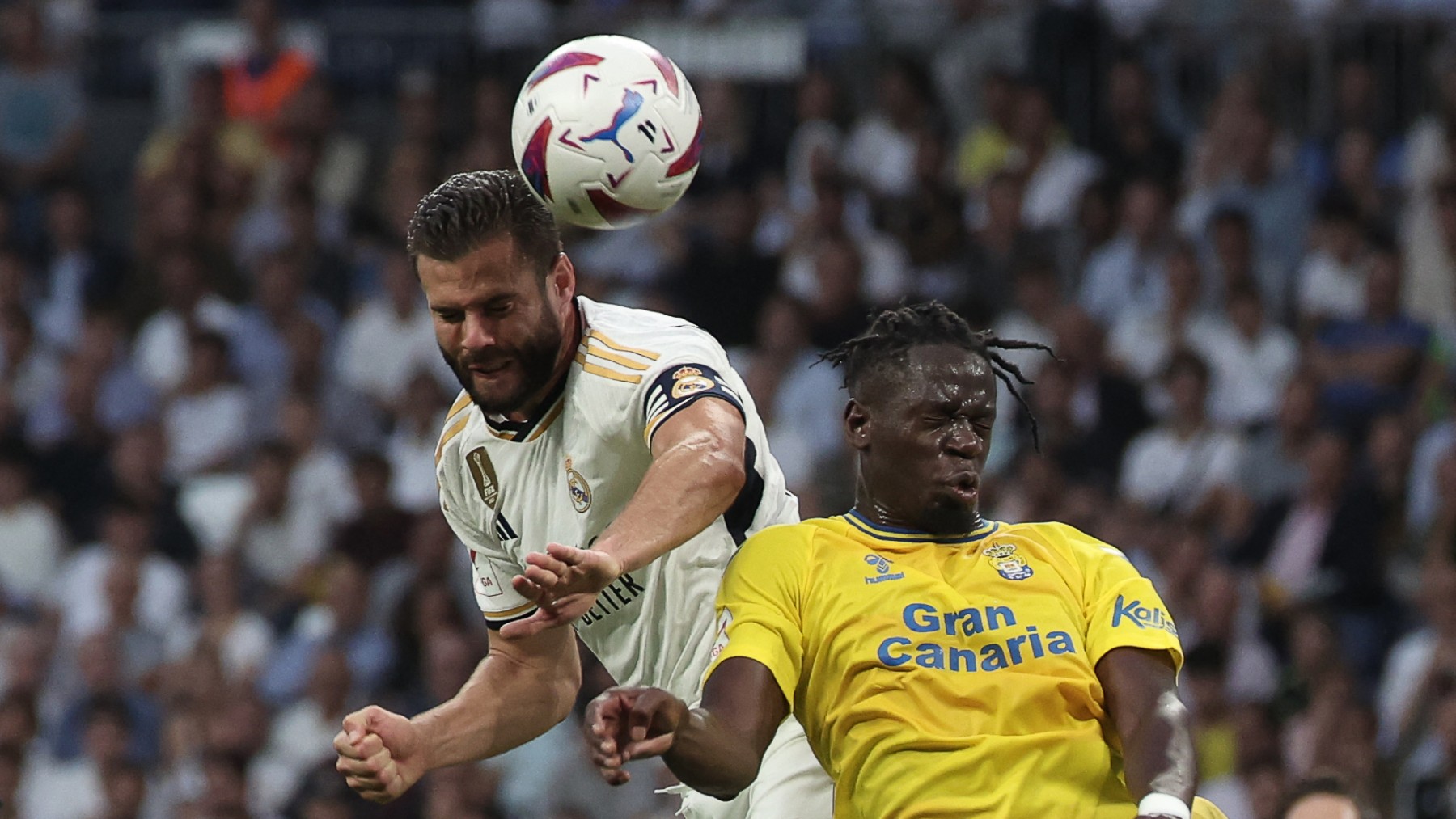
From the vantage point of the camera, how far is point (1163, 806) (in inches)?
174

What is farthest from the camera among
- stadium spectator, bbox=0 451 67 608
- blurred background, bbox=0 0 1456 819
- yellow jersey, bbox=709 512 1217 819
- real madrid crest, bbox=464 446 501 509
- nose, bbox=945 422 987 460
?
stadium spectator, bbox=0 451 67 608

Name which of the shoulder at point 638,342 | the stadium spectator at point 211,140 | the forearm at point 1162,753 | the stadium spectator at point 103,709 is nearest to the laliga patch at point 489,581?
the shoulder at point 638,342

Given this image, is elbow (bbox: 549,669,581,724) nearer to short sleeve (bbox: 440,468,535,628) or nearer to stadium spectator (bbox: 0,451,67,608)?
short sleeve (bbox: 440,468,535,628)

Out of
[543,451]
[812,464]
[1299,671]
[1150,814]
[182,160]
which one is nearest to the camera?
[1150,814]

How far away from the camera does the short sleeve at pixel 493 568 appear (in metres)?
5.94

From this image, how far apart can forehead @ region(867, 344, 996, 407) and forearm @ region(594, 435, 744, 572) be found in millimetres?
417

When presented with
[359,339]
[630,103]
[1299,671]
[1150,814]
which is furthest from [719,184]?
[1150,814]

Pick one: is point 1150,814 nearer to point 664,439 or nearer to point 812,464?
point 664,439

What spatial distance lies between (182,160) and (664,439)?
408 inches

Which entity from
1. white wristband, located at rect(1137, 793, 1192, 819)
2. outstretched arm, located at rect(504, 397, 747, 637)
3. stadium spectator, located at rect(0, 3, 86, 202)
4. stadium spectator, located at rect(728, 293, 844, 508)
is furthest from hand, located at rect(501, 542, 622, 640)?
stadium spectator, located at rect(0, 3, 86, 202)

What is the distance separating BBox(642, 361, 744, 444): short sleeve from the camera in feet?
16.8

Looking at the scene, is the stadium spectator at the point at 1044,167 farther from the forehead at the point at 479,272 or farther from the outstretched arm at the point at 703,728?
the outstretched arm at the point at 703,728

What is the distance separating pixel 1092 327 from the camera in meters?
11.6

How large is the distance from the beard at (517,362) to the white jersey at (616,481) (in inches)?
5.1
